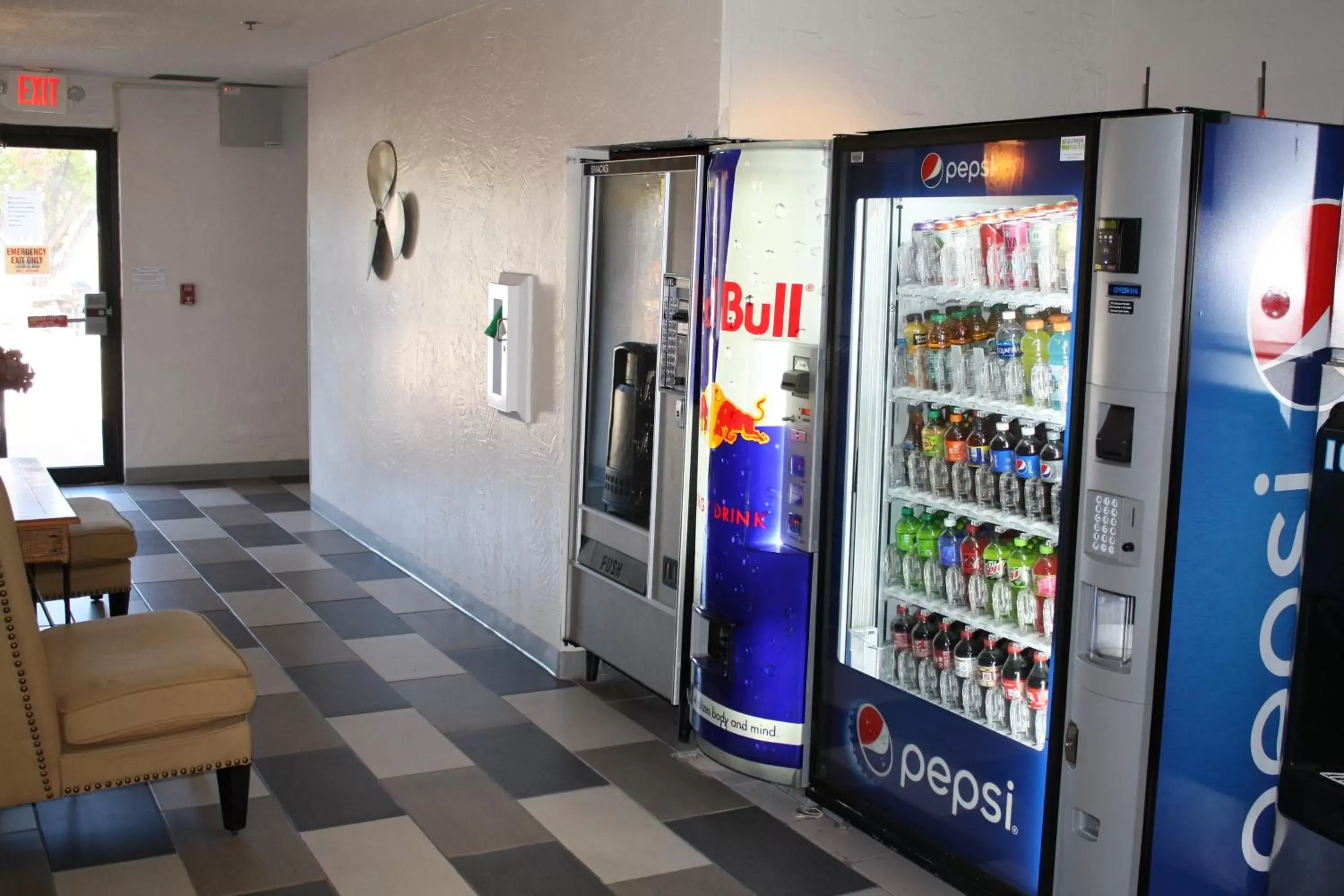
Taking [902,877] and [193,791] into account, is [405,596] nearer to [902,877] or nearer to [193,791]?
[193,791]

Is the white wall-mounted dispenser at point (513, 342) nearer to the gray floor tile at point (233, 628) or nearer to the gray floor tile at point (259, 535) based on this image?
the gray floor tile at point (233, 628)

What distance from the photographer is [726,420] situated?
4.09 m

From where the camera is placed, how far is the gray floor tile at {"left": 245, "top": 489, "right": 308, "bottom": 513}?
8320 mm

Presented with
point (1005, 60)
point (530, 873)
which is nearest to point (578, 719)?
point (530, 873)

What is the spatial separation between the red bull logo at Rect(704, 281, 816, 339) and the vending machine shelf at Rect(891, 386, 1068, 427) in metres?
0.41

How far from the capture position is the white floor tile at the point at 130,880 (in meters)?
3.38

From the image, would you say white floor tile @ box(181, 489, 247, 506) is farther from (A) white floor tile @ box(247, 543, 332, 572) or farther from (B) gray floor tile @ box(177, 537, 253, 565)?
(A) white floor tile @ box(247, 543, 332, 572)

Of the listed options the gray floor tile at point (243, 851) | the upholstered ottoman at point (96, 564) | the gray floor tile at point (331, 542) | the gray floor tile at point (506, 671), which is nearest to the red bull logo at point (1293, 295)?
the gray floor tile at point (243, 851)

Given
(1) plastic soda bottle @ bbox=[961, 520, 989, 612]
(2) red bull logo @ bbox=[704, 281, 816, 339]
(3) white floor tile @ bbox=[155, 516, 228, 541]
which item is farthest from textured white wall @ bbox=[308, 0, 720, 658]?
(1) plastic soda bottle @ bbox=[961, 520, 989, 612]

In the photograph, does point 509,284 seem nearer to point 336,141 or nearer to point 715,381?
point 715,381

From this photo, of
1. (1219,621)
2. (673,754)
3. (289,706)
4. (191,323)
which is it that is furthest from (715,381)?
(191,323)

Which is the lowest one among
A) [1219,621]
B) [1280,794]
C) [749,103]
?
[1280,794]

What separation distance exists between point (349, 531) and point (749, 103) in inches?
169

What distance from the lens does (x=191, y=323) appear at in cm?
909
